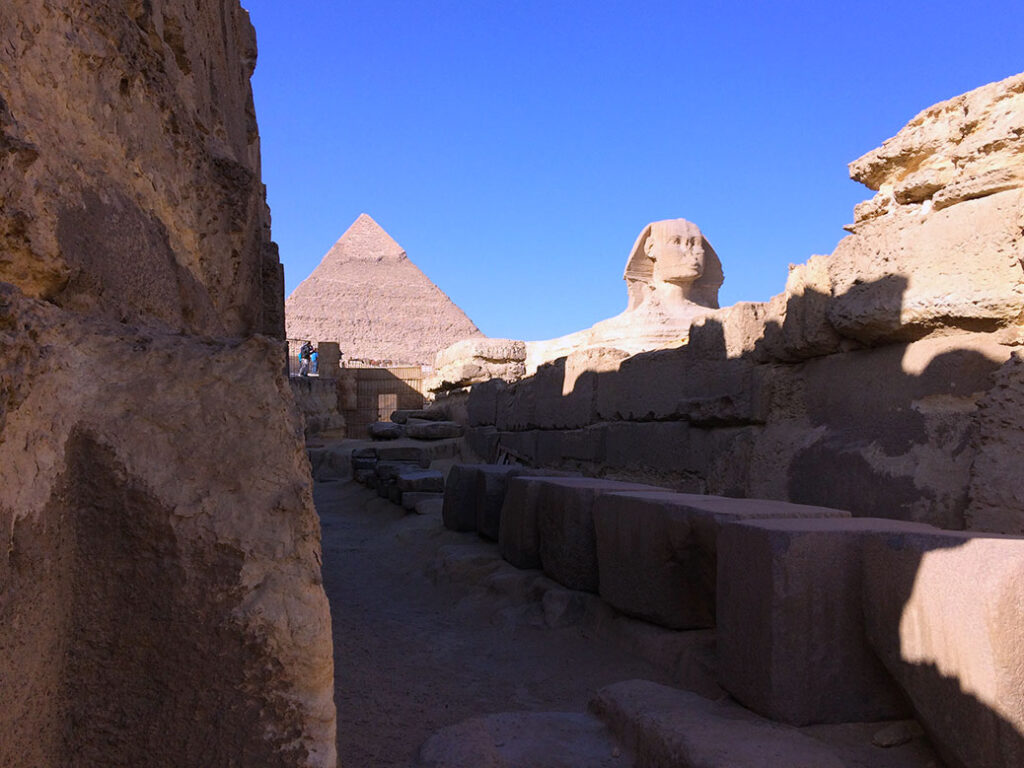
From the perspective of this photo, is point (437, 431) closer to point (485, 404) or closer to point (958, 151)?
point (485, 404)

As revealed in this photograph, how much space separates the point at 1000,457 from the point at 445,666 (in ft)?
7.23

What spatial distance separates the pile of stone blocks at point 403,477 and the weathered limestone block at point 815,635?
484cm

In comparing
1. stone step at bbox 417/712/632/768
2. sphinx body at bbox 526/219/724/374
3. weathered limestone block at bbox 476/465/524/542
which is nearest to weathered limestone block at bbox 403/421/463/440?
sphinx body at bbox 526/219/724/374

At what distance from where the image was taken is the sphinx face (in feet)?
40.7

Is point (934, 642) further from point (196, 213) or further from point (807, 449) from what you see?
point (196, 213)

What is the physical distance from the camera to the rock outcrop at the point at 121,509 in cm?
114

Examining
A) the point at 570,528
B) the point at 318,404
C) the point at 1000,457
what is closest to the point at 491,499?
Answer: the point at 570,528

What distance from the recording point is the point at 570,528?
374cm

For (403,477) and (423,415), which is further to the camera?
(423,415)

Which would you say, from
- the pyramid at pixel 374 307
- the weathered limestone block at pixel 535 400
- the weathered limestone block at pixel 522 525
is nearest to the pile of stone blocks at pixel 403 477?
the weathered limestone block at pixel 535 400

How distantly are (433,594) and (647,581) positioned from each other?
1.85 metres

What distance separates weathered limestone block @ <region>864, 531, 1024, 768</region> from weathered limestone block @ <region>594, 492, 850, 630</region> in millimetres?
554

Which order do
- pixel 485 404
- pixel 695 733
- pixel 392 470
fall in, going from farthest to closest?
pixel 485 404
pixel 392 470
pixel 695 733

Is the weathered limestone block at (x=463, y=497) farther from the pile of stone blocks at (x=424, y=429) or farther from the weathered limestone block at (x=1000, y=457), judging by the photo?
the pile of stone blocks at (x=424, y=429)
